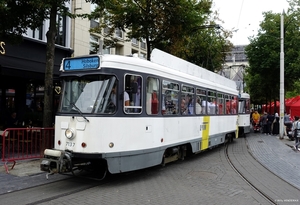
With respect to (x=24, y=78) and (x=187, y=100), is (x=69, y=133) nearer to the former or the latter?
(x=187, y=100)

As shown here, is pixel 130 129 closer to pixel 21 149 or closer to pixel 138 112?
pixel 138 112

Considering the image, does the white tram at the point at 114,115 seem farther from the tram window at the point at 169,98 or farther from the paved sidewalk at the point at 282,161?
the paved sidewalk at the point at 282,161

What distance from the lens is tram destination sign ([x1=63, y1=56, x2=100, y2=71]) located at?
6625mm

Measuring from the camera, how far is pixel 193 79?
984 centimetres

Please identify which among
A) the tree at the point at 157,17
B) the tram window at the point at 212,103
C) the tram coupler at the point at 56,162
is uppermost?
the tree at the point at 157,17

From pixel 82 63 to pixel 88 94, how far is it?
756mm

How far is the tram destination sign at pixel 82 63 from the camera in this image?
662 centimetres

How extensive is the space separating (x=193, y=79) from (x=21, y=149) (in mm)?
5788

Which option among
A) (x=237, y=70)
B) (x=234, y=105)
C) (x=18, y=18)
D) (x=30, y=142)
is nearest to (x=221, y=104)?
(x=234, y=105)

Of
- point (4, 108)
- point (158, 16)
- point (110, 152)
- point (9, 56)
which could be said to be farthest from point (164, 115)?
point (4, 108)

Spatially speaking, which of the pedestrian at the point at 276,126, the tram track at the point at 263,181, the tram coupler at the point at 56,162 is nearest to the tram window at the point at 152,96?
the tram coupler at the point at 56,162

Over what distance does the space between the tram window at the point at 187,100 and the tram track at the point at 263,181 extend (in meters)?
2.16

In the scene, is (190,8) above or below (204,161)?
above

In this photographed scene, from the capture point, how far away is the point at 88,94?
21.6 ft
